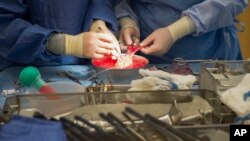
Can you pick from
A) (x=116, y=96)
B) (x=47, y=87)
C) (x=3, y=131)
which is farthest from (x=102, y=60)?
(x=3, y=131)

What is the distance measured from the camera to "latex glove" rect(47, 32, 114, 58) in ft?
4.43

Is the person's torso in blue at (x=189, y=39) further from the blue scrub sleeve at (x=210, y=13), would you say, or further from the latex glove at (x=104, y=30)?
the latex glove at (x=104, y=30)

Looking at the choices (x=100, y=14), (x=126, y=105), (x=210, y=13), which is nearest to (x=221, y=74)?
(x=126, y=105)

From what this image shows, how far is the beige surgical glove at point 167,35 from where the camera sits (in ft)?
4.73

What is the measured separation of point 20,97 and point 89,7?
83cm

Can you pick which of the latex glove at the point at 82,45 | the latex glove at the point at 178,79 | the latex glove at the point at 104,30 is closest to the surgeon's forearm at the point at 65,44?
the latex glove at the point at 82,45

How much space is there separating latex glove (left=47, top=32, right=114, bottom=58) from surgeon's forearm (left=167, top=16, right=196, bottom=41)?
0.27 meters

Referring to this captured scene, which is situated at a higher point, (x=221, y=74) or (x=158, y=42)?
(x=158, y=42)

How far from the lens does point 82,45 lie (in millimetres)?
1358

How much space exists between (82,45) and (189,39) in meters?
0.48

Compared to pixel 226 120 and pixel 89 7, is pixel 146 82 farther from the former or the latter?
pixel 89 7

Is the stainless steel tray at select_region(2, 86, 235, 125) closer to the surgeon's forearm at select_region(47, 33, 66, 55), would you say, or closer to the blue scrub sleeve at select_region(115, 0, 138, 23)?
the surgeon's forearm at select_region(47, 33, 66, 55)

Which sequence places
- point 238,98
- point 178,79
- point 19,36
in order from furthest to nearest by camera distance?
1. point 19,36
2. point 178,79
3. point 238,98

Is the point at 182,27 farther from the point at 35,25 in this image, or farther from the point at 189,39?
the point at 35,25
